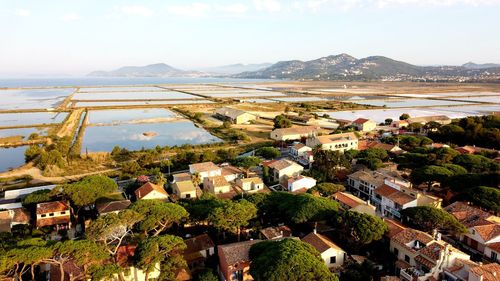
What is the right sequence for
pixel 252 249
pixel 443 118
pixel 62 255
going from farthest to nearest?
1. pixel 443 118
2. pixel 252 249
3. pixel 62 255

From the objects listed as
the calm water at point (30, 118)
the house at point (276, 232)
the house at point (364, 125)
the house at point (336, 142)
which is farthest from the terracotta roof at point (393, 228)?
the calm water at point (30, 118)

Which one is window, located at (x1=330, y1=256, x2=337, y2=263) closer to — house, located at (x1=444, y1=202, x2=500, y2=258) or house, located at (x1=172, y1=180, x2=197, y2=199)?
house, located at (x1=444, y1=202, x2=500, y2=258)

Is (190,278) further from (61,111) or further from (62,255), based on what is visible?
(61,111)

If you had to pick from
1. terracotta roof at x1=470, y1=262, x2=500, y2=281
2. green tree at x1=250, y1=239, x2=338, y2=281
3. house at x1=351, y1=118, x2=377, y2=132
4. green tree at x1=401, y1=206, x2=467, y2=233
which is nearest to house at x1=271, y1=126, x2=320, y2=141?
house at x1=351, y1=118, x2=377, y2=132

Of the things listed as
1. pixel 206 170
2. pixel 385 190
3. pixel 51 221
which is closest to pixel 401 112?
pixel 385 190

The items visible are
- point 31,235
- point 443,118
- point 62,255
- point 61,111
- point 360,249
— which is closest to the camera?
point 62,255

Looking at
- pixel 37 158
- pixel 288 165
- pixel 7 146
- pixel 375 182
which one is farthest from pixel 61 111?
pixel 375 182

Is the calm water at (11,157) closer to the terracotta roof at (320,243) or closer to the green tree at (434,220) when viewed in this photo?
the terracotta roof at (320,243)
